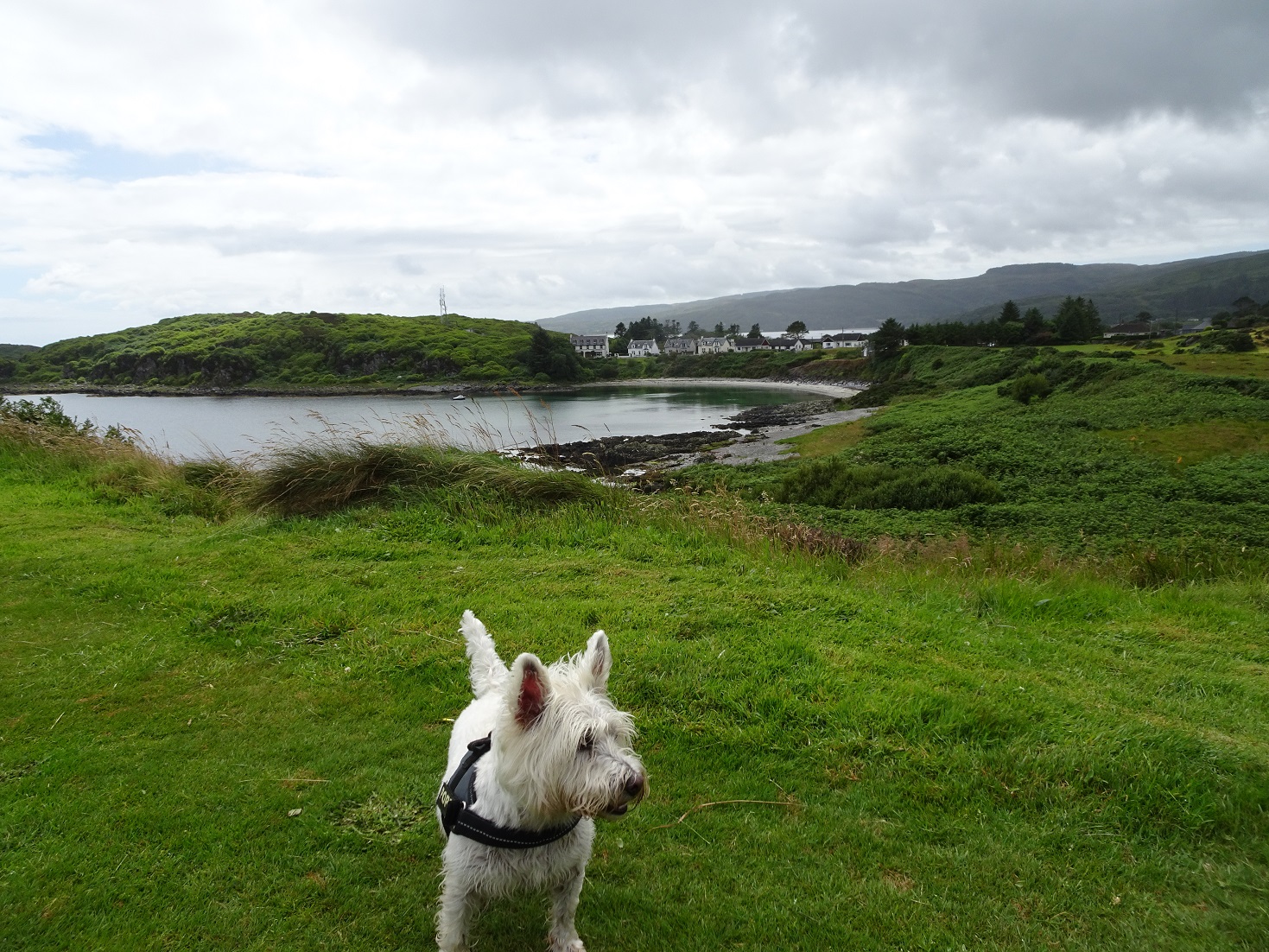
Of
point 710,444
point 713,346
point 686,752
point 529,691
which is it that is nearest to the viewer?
point 529,691

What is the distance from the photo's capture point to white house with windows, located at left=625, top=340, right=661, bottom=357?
140750 mm

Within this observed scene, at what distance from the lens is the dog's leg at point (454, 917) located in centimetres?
259

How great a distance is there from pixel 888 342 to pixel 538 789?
94.4 metres

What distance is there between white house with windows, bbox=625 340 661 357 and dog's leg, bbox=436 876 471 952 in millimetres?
139096

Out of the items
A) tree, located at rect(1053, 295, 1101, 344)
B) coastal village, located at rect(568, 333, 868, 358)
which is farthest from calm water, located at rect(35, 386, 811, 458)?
coastal village, located at rect(568, 333, 868, 358)

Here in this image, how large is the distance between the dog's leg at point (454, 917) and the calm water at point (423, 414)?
27.3 feet

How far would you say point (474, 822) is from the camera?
2.54 m

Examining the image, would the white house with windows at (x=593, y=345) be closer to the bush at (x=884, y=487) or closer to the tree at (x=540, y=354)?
the tree at (x=540, y=354)

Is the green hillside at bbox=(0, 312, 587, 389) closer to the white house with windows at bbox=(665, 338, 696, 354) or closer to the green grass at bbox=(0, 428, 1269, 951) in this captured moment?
the white house with windows at bbox=(665, 338, 696, 354)

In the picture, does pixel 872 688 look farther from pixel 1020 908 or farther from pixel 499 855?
pixel 499 855

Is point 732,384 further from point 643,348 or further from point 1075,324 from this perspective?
point 1075,324

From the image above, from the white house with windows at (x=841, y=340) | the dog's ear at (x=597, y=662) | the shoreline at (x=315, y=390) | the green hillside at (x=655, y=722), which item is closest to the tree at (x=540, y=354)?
the shoreline at (x=315, y=390)

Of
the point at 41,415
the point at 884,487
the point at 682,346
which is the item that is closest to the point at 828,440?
the point at 884,487

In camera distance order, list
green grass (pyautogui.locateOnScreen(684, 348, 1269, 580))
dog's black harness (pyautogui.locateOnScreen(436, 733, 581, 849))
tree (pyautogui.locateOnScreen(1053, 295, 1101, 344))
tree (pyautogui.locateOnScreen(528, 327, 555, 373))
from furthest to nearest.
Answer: tree (pyautogui.locateOnScreen(528, 327, 555, 373))
tree (pyautogui.locateOnScreen(1053, 295, 1101, 344))
green grass (pyautogui.locateOnScreen(684, 348, 1269, 580))
dog's black harness (pyautogui.locateOnScreen(436, 733, 581, 849))
